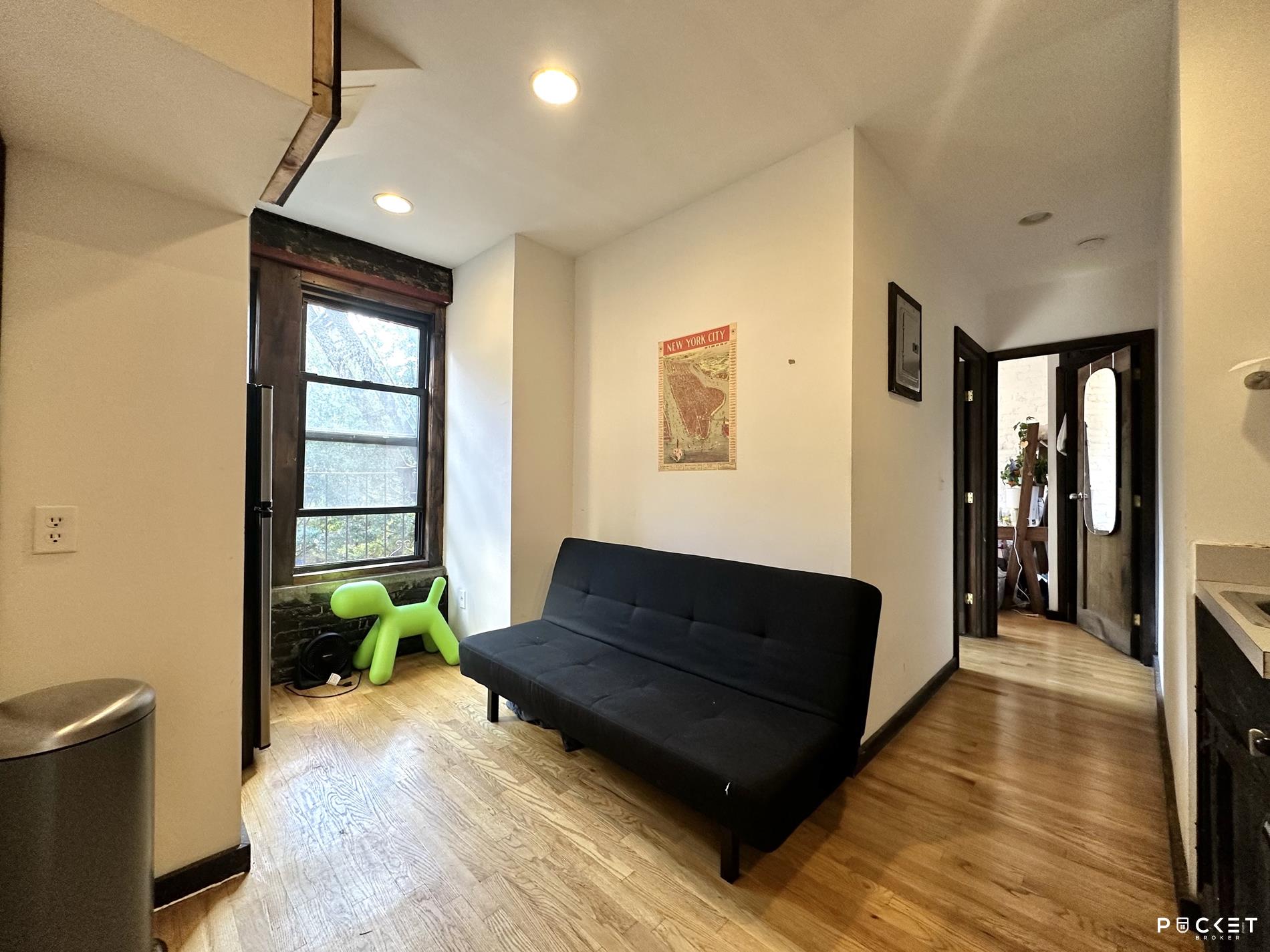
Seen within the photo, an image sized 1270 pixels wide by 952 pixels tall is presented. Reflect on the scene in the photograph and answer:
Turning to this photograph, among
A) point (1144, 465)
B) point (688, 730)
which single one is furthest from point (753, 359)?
point (1144, 465)

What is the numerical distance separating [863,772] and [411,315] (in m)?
3.76

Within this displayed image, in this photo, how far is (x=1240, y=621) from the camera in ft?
3.20

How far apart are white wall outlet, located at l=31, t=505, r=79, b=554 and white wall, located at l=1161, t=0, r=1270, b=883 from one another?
9.99 feet

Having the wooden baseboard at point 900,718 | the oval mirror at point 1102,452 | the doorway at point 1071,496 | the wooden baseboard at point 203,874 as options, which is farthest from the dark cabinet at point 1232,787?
the oval mirror at point 1102,452

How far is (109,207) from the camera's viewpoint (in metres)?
1.40

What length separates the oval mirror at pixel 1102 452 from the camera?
368 centimetres

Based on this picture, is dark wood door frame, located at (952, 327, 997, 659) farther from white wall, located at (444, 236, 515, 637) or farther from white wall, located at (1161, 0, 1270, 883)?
white wall, located at (444, 236, 515, 637)

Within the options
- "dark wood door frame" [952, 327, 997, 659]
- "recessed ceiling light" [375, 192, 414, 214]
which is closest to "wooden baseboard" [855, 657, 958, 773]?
"dark wood door frame" [952, 327, 997, 659]

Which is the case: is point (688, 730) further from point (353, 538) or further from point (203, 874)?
point (353, 538)

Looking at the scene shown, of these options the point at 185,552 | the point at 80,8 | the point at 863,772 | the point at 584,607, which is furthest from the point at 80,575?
the point at 863,772

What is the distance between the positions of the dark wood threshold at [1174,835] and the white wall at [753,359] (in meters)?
1.23

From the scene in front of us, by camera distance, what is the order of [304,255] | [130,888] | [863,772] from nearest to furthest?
[130,888] → [863,772] → [304,255]

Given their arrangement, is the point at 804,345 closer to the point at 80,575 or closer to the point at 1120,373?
the point at 80,575

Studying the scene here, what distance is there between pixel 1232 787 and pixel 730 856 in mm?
1175
